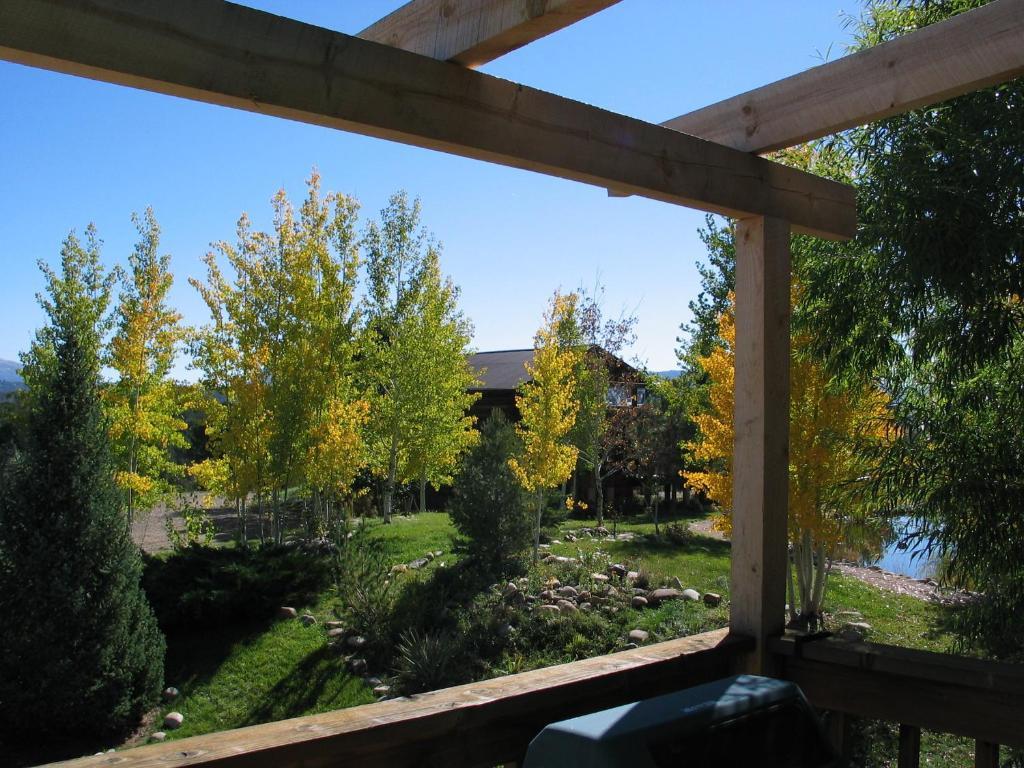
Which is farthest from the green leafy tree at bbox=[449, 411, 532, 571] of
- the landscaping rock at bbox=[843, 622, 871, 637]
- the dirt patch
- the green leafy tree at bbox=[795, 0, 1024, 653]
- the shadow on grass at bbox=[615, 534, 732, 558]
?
the green leafy tree at bbox=[795, 0, 1024, 653]

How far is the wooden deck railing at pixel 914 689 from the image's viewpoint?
5.62 ft

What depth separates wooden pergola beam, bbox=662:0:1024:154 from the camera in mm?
1798

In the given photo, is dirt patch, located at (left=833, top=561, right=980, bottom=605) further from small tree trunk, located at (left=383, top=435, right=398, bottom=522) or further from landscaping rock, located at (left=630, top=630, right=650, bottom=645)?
small tree trunk, located at (left=383, top=435, right=398, bottom=522)

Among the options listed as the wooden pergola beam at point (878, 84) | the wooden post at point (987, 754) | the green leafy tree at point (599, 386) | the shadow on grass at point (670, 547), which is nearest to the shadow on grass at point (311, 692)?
the shadow on grass at point (670, 547)

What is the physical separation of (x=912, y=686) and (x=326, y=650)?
24.3 feet

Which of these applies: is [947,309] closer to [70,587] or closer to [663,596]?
[663,596]

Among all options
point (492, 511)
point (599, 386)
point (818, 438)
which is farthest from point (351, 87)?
point (599, 386)

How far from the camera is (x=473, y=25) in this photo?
150 centimetres

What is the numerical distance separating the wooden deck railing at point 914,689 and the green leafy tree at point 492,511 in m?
8.03

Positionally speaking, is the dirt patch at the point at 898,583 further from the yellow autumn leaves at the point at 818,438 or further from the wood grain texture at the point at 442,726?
the wood grain texture at the point at 442,726

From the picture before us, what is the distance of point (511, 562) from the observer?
32.9ft

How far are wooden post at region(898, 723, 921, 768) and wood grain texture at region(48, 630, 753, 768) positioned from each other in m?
0.49

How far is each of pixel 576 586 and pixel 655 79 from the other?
7.24m

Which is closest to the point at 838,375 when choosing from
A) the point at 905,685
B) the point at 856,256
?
the point at 856,256
